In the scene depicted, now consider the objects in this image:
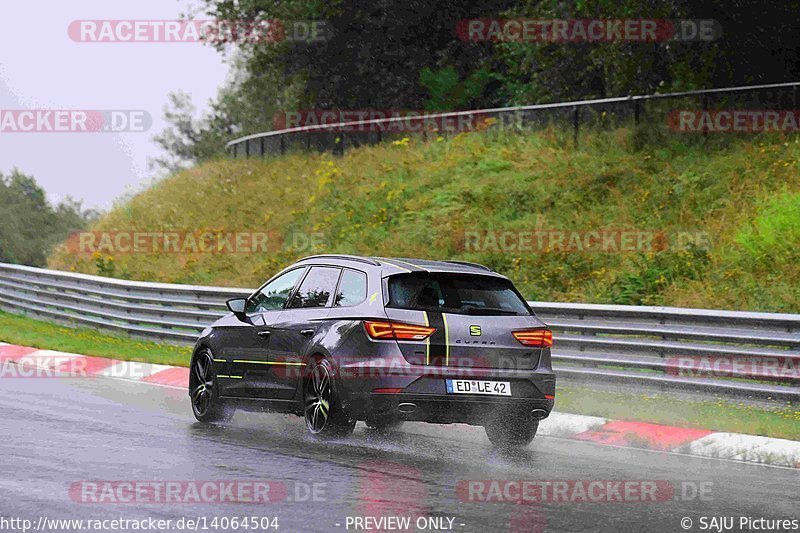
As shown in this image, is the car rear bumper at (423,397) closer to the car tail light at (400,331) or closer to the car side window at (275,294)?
the car tail light at (400,331)

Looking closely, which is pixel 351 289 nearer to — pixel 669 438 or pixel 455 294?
pixel 455 294

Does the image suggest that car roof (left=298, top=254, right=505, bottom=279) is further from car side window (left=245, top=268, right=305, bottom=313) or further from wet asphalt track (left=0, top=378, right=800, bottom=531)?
wet asphalt track (left=0, top=378, right=800, bottom=531)

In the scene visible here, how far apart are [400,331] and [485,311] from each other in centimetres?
83

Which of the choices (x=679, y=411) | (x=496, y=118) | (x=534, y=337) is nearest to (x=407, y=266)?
(x=534, y=337)

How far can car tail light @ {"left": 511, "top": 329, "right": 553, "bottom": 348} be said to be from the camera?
35.3 feet

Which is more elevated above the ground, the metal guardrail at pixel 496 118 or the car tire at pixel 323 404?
the metal guardrail at pixel 496 118

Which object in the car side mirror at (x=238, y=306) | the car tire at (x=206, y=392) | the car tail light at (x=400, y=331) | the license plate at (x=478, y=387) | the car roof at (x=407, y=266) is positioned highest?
the car roof at (x=407, y=266)

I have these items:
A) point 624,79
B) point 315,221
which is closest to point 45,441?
point 624,79

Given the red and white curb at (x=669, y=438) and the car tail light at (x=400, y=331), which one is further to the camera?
the red and white curb at (x=669, y=438)

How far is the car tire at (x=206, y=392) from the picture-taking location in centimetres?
1243

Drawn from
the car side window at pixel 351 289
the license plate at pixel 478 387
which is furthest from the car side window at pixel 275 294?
the license plate at pixel 478 387

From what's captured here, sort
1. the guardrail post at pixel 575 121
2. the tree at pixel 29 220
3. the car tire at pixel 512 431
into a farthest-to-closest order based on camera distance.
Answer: the tree at pixel 29 220
the guardrail post at pixel 575 121
the car tire at pixel 512 431

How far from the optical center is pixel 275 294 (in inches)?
481

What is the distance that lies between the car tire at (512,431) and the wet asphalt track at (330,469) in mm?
144
